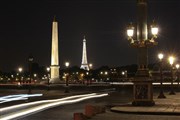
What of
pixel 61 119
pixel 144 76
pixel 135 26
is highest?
pixel 135 26

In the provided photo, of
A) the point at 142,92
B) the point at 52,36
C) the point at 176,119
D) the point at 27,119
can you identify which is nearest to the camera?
the point at 176,119

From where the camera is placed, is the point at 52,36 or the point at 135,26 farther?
the point at 52,36

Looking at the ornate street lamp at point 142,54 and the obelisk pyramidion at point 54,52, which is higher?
the obelisk pyramidion at point 54,52

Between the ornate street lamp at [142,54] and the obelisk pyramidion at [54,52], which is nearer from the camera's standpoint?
the ornate street lamp at [142,54]

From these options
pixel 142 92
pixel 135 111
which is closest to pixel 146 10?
pixel 142 92

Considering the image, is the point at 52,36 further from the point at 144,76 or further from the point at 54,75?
the point at 144,76

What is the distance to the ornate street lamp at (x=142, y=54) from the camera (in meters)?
24.9

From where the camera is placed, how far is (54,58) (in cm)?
9288

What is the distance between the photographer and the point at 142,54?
25.3 metres

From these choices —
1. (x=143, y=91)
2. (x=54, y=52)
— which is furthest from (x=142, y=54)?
(x=54, y=52)

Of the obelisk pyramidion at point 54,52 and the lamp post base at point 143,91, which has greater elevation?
the obelisk pyramidion at point 54,52

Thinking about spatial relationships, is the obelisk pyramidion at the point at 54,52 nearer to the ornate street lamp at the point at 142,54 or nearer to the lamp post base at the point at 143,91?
the ornate street lamp at the point at 142,54

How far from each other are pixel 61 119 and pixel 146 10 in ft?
28.5

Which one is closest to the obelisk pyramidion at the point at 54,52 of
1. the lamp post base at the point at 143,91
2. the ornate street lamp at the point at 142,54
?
the ornate street lamp at the point at 142,54
